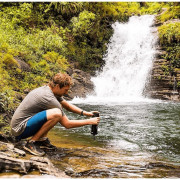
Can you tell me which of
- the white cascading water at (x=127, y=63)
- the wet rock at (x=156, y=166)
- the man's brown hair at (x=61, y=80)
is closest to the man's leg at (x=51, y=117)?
the man's brown hair at (x=61, y=80)

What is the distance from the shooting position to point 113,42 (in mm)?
17141

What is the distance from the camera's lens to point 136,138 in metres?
4.81

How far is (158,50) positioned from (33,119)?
1310 centimetres

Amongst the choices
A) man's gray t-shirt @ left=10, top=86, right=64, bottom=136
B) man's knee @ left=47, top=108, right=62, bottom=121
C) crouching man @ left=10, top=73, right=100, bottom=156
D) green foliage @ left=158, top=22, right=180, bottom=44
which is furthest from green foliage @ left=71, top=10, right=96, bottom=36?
man's knee @ left=47, top=108, right=62, bottom=121

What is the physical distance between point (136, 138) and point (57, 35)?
9482 mm

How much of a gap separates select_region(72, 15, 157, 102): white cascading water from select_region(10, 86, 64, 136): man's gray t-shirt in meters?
8.75

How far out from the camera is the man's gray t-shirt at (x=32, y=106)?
10.6ft

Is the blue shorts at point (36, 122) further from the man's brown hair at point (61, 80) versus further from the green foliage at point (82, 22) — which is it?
the green foliage at point (82, 22)

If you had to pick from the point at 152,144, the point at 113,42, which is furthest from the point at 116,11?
the point at 152,144

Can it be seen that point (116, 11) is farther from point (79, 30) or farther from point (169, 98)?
point (169, 98)

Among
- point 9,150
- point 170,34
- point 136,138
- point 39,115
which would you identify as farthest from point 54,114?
point 170,34

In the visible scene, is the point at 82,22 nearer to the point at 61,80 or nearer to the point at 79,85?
the point at 79,85

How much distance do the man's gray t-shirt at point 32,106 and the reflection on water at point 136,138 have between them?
1153 millimetres

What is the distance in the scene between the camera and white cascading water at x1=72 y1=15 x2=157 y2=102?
13.6 metres
